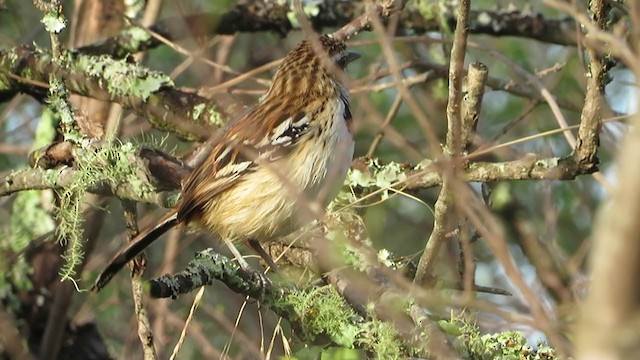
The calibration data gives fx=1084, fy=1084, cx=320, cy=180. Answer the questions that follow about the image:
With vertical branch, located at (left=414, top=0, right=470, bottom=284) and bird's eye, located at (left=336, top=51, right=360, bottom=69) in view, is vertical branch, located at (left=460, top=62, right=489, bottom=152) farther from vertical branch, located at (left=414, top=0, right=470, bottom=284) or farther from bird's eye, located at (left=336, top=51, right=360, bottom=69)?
bird's eye, located at (left=336, top=51, right=360, bottom=69)

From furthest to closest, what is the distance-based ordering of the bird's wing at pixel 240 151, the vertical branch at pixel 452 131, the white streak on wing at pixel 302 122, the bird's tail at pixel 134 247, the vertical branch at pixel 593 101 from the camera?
the white streak on wing at pixel 302 122 < the bird's wing at pixel 240 151 < the bird's tail at pixel 134 247 < the vertical branch at pixel 593 101 < the vertical branch at pixel 452 131

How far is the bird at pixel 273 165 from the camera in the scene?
195 inches

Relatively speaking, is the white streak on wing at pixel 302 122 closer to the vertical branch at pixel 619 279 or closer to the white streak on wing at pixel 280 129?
the white streak on wing at pixel 280 129

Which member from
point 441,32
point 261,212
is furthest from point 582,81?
point 261,212

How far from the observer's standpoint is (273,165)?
15.9 feet

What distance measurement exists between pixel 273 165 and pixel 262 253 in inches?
24.5

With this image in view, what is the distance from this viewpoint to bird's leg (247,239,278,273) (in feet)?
16.2

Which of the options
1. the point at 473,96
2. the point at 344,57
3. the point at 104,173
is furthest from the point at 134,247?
the point at 473,96

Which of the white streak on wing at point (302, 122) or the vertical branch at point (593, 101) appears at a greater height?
the white streak on wing at point (302, 122)

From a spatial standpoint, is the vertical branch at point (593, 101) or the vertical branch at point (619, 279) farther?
the vertical branch at point (593, 101)

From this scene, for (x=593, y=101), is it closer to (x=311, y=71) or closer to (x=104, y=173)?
(x=311, y=71)

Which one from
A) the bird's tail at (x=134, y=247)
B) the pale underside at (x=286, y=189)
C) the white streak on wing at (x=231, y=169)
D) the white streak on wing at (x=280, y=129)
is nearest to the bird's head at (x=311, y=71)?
the pale underside at (x=286, y=189)

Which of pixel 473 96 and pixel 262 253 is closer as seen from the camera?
pixel 473 96

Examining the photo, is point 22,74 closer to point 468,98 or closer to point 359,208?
point 359,208
